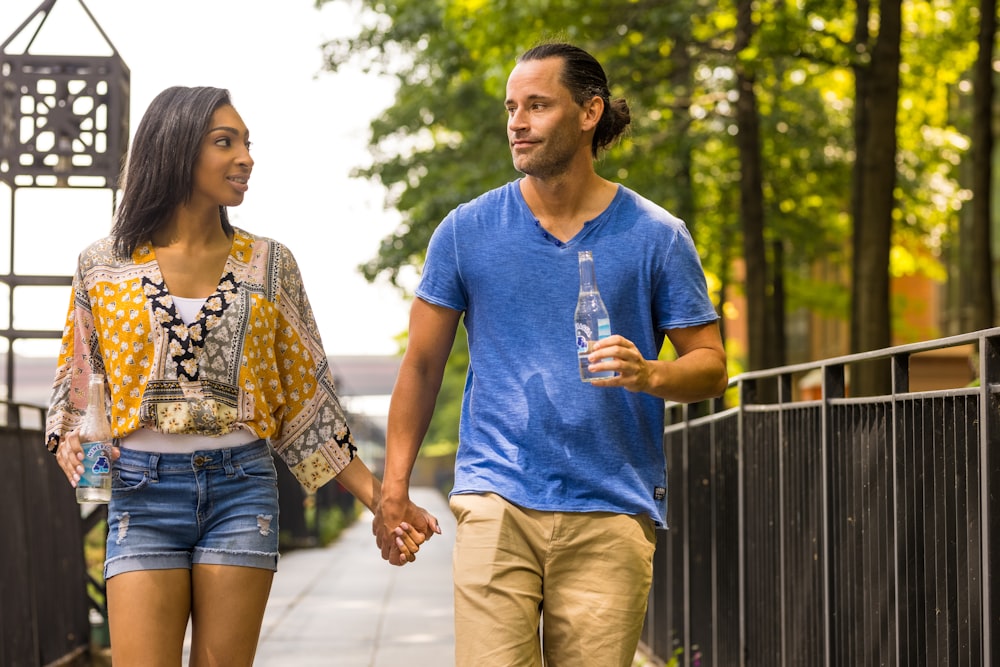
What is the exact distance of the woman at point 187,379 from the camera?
4.06m

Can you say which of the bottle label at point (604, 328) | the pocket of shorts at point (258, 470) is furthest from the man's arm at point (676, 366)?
the pocket of shorts at point (258, 470)

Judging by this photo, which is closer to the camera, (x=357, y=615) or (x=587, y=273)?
(x=587, y=273)

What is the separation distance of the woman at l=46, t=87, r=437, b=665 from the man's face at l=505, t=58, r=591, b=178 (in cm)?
76

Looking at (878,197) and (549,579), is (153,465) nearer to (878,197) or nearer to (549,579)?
(549,579)

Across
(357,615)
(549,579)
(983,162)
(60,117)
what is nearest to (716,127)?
(983,162)

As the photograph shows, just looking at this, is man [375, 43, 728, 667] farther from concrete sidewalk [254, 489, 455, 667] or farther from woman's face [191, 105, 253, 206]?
concrete sidewalk [254, 489, 455, 667]

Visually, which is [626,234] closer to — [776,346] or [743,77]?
[743,77]

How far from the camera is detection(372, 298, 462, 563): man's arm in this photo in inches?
167

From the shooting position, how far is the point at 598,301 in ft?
12.8

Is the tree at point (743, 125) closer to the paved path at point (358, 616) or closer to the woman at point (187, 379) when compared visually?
the paved path at point (358, 616)

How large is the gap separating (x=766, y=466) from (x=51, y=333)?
3.85 m

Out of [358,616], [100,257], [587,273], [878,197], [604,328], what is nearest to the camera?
[604,328]

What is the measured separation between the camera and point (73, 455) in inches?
164

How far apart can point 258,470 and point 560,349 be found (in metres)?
0.85
